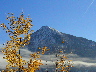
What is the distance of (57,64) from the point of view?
29.8 m

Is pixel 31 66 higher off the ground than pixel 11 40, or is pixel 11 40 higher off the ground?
pixel 11 40

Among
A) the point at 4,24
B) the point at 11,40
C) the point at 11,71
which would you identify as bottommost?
the point at 11,71

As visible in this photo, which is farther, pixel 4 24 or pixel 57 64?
pixel 57 64

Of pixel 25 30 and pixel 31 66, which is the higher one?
pixel 25 30

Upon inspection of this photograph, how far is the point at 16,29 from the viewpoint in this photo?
66.4 ft

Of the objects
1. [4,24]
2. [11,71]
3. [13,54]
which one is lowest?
[11,71]

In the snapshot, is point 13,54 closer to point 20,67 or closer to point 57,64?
point 20,67

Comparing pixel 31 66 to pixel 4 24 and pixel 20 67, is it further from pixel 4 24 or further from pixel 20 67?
pixel 4 24

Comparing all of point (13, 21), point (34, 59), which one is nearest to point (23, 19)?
point (13, 21)

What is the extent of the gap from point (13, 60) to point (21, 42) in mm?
1697

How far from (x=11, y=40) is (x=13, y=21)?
1.79 metres

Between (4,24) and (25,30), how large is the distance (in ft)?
6.43

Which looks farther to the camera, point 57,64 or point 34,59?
point 57,64

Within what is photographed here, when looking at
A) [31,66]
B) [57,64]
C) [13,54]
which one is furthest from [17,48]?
[57,64]
